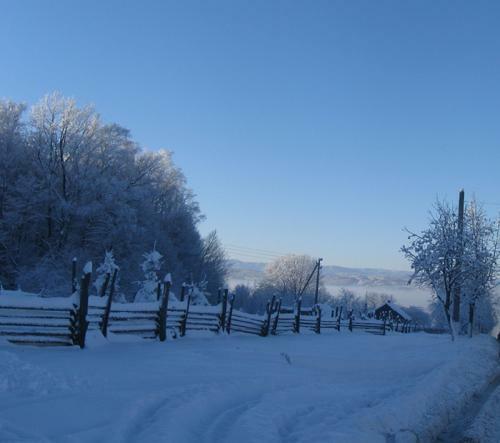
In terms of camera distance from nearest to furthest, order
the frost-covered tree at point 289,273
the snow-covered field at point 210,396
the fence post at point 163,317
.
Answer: the snow-covered field at point 210,396
the fence post at point 163,317
the frost-covered tree at point 289,273

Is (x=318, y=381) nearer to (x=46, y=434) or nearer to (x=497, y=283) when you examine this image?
(x=46, y=434)

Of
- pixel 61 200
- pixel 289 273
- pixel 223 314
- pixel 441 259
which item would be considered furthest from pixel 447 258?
pixel 289 273

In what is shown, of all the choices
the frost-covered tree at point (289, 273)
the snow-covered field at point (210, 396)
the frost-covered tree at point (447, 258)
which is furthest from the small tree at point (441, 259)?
the frost-covered tree at point (289, 273)

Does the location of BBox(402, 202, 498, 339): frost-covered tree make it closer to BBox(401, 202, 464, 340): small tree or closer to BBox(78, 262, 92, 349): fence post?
BBox(401, 202, 464, 340): small tree

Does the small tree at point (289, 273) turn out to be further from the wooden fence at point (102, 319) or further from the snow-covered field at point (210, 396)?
the snow-covered field at point (210, 396)

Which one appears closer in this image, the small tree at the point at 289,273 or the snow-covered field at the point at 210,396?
the snow-covered field at the point at 210,396

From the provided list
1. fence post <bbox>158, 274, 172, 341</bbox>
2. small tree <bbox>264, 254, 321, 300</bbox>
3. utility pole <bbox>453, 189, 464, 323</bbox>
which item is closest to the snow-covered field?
fence post <bbox>158, 274, 172, 341</bbox>

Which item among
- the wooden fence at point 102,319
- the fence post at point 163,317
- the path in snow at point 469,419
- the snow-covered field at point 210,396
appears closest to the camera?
the snow-covered field at point 210,396

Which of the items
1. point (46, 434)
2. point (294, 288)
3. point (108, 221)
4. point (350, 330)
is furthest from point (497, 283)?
point (294, 288)

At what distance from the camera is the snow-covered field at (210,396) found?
20.9ft

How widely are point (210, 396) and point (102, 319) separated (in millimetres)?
6558

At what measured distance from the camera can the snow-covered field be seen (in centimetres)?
638

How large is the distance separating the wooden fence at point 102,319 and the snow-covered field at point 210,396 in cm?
58

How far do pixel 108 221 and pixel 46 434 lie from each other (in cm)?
3295
